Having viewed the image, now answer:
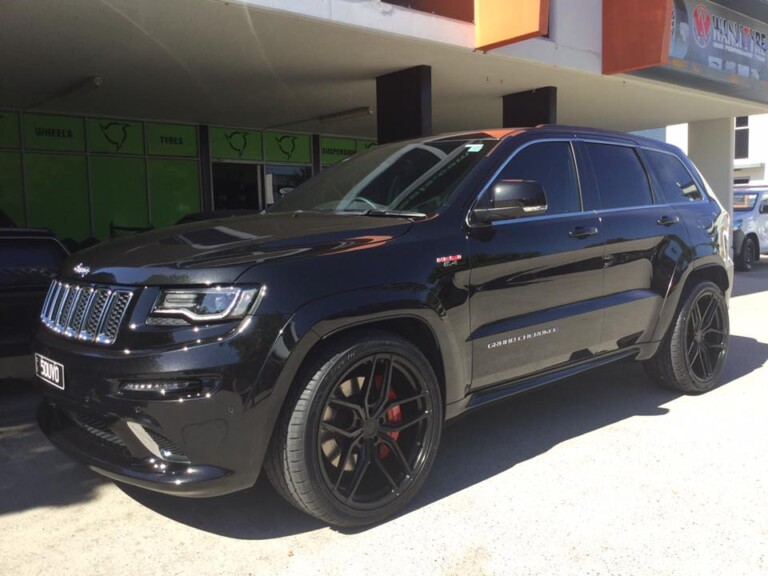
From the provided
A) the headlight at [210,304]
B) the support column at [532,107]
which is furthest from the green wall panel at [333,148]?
the headlight at [210,304]

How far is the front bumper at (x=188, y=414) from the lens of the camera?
253 cm

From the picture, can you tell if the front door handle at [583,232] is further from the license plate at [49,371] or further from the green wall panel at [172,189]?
the green wall panel at [172,189]

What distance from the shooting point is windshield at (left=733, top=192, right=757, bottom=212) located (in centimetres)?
1612

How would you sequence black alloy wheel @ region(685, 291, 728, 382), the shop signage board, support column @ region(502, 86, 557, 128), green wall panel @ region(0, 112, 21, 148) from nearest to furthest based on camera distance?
black alloy wheel @ region(685, 291, 728, 382), support column @ region(502, 86, 557, 128), the shop signage board, green wall panel @ region(0, 112, 21, 148)

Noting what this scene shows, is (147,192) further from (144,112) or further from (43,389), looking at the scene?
(43,389)

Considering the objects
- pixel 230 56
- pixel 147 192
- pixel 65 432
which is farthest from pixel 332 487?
pixel 147 192

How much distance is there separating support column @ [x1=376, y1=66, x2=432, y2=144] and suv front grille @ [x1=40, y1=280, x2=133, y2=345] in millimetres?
6431

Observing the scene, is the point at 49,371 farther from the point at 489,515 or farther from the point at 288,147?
the point at 288,147

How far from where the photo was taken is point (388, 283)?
2.97 meters

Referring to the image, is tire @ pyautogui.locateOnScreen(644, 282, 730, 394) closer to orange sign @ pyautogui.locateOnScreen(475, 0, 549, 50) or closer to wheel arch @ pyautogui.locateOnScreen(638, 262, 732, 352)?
wheel arch @ pyautogui.locateOnScreen(638, 262, 732, 352)

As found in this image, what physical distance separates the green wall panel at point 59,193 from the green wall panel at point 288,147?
417cm

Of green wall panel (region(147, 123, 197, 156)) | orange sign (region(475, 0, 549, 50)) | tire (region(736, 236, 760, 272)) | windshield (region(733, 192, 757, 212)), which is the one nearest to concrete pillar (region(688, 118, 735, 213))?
windshield (region(733, 192, 757, 212))

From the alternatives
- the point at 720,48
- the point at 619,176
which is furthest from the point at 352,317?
the point at 720,48

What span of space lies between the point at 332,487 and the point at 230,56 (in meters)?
6.48
